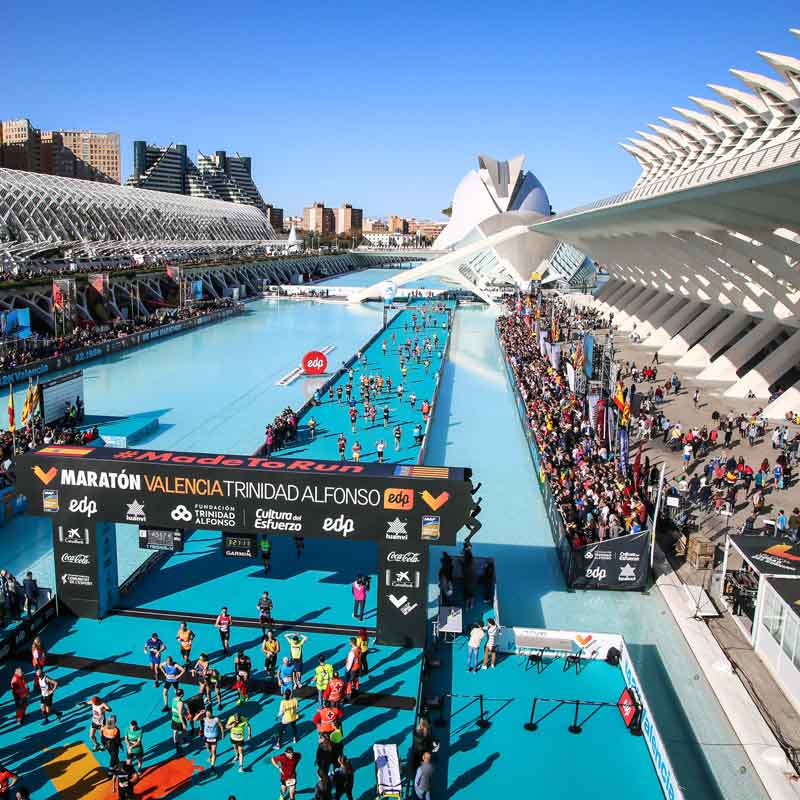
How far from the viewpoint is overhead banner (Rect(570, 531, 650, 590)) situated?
1211 centimetres

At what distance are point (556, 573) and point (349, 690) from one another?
5091mm

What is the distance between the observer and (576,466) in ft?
57.7

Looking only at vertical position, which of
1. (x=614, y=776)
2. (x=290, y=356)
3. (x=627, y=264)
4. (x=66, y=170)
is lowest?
(x=614, y=776)

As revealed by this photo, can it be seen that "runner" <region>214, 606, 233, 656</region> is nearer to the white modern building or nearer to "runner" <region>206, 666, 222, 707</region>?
"runner" <region>206, 666, 222, 707</region>

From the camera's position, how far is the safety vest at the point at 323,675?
8.79 metres

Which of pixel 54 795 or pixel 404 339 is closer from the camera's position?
pixel 54 795

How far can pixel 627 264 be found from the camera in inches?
1891

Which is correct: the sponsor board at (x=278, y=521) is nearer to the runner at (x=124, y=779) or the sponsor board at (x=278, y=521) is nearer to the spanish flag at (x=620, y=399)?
the runner at (x=124, y=779)

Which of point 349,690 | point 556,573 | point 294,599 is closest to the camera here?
point 349,690

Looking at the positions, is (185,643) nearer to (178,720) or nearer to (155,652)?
(155,652)

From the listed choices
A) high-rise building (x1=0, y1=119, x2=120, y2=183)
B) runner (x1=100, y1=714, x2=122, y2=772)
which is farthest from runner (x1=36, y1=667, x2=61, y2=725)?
high-rise building (x1=0, y1=119, x2=120, y2=183)

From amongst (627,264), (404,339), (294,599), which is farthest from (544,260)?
(294,599)

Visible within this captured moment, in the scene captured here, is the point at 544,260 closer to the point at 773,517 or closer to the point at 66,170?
the point at 773,517

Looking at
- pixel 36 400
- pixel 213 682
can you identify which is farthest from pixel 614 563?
pixel 36 400
